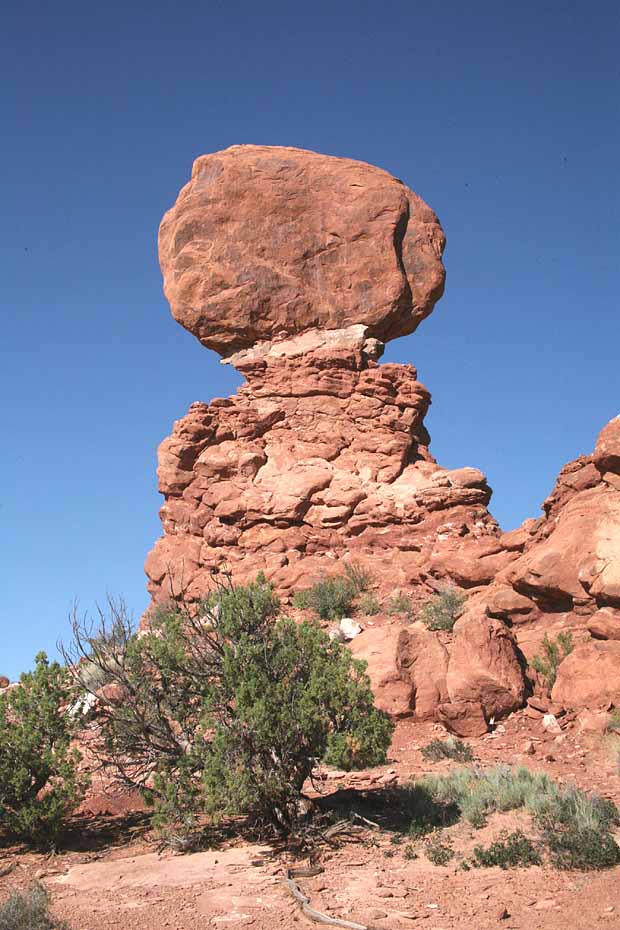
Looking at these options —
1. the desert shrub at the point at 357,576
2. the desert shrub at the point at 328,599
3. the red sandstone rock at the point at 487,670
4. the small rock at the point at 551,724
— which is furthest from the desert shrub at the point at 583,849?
the desert shrub at the point at 357,576

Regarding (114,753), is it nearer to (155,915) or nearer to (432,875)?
(155,915)

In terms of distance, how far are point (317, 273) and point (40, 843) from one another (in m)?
15.6

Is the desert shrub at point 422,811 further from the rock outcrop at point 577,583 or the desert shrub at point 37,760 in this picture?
the desert shrub at point 37,760

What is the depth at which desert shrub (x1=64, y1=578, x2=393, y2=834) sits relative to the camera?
356 inches

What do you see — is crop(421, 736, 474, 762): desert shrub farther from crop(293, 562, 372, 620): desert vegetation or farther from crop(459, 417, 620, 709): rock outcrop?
crop(293, 562, 372, 620): desert vegetation

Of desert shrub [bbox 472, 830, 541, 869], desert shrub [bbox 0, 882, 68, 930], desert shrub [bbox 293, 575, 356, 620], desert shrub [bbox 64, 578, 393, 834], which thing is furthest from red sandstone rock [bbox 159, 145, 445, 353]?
desert shrub [bbox 0, 882, 68, 930]

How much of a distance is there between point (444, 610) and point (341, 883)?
823 cm

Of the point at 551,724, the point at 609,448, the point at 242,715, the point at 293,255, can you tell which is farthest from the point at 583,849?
the point at 293,255

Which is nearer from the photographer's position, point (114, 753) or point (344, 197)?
point (114, 753)

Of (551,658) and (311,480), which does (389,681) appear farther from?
(311,480)

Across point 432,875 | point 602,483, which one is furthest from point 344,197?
point 432,875

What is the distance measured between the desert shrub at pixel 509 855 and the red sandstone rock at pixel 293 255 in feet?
50.2

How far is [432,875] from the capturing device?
7.94 meters

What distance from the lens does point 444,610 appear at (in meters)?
15.7
